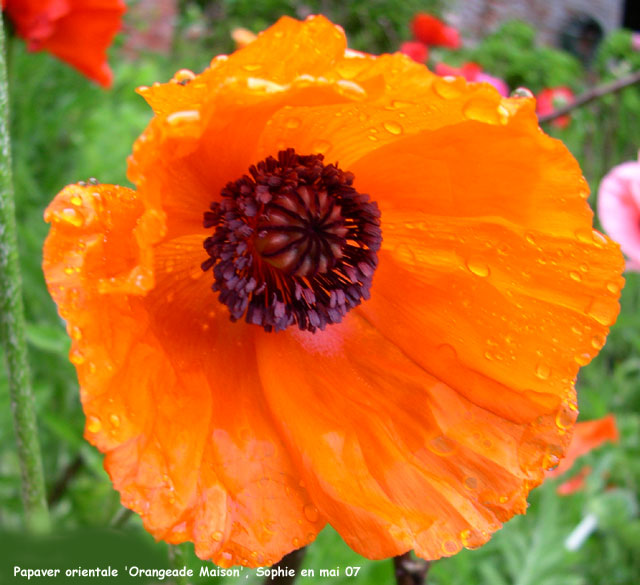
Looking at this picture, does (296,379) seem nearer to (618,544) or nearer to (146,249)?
(146,249)

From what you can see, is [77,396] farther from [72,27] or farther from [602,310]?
[602,310]

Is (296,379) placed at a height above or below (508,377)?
below

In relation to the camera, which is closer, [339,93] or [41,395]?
[339,93]

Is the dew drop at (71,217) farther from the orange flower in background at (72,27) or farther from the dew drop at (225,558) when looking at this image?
the orange flower in background at (72,27)

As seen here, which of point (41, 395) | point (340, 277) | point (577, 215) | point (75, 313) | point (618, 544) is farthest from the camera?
point (618, 544)

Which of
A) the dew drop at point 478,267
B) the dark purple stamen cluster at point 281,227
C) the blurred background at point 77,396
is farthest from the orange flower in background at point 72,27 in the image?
the dew drop at point 478,267

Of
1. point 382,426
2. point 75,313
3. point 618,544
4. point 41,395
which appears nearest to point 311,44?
point 75,313
